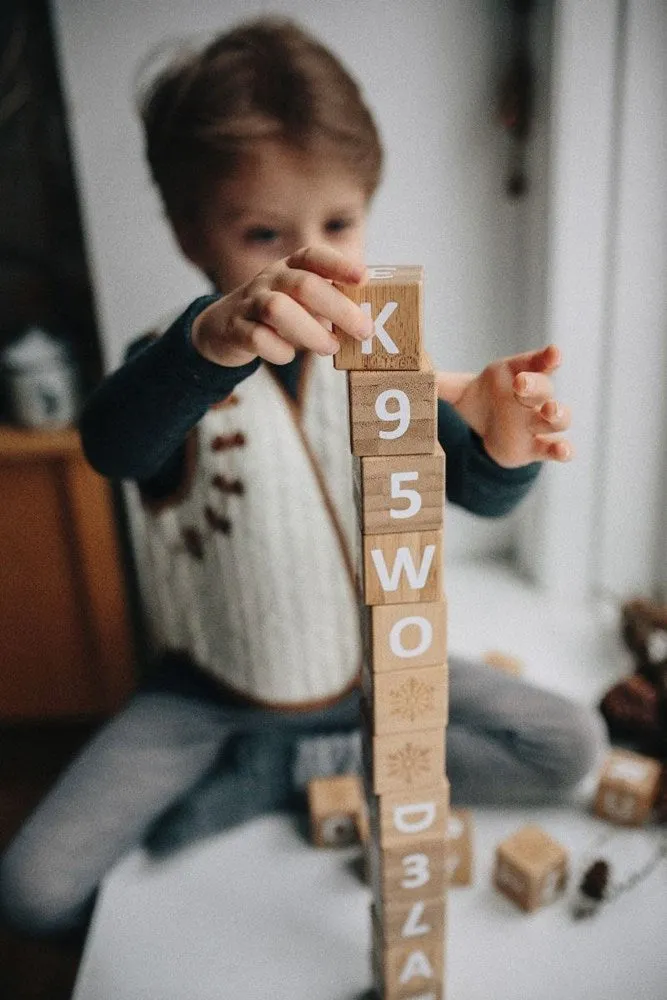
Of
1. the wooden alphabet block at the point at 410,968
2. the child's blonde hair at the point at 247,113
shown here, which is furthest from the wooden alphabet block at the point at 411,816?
the child's blonde hair at the point at 247,113

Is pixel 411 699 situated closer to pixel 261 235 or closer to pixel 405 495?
pixel 405 495

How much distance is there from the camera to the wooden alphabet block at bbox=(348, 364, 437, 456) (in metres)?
0.56

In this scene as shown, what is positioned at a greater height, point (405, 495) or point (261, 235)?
point (261, 235)

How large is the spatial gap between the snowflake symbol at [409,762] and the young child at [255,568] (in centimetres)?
28

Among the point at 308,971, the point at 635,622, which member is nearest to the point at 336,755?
the point at 308,971

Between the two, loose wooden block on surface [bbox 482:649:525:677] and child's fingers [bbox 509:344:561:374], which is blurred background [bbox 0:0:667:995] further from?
child's fingers [bbox 509:344:561:374]

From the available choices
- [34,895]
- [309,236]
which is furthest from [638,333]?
[34,895]

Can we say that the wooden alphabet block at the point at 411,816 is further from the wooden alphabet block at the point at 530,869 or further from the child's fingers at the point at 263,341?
the child's fingers at the point at 263,341

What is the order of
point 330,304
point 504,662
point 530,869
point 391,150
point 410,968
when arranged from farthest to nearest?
point 391,150, point 504,662, point 530,869, point 410,968, point 330,304

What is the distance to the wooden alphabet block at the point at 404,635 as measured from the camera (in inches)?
24.2

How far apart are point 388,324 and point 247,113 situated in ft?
1.73

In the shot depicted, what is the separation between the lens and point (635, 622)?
1363mm

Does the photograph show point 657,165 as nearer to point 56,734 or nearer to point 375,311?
point 375,311

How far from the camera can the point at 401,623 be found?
2.03 feet
